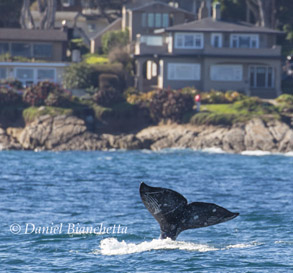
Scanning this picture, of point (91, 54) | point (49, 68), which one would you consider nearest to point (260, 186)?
point (49, 68)

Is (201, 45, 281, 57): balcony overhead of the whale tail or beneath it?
overhead

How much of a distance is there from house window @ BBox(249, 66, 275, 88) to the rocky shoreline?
15.1 meters

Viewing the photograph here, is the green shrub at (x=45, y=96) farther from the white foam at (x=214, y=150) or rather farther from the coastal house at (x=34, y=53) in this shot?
the white foam at (x=214, y=150)

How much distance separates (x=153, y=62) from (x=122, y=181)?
4382cm

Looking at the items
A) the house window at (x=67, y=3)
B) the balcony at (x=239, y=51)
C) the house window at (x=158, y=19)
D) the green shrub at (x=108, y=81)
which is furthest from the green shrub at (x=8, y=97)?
the house window at (x=67, y=3)

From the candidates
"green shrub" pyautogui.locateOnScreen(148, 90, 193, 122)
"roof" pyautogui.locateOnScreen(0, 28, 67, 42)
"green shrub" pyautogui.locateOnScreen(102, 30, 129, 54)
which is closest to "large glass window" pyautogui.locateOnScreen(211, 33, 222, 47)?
"green shrub" pyautogui.locateOnScreen(102, 30, 129, 54)

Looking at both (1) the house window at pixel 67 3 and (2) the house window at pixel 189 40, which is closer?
(2) the house window at pixel 189 40

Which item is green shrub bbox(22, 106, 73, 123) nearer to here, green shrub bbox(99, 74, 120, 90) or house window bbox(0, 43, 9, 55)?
green shrub bbox(99, 74, 120, 90)

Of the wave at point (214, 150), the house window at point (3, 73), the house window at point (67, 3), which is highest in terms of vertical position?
the house window at point (67, 3)

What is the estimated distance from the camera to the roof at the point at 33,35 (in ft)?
281

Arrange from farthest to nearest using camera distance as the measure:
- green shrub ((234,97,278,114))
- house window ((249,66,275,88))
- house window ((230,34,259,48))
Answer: house window ((230,34,259,48)), house window ((249,66,275,88)), green shrub ((234,97,278,114))

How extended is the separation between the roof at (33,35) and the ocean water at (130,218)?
32.1 m

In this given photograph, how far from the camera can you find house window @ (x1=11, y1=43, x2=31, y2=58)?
281 feet

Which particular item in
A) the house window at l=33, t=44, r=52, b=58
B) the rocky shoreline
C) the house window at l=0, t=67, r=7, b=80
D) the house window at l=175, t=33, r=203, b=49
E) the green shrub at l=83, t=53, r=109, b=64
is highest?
the house window at l=175, t=33, r=203, b=49
